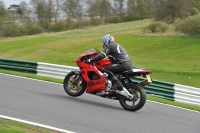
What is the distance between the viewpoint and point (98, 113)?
9.36 meters

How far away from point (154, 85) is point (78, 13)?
206ft

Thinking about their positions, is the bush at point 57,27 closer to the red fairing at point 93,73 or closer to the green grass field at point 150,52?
the green grass field at point 150,52

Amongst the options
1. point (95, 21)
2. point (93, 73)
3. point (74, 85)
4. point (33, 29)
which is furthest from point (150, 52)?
point (95, 21)

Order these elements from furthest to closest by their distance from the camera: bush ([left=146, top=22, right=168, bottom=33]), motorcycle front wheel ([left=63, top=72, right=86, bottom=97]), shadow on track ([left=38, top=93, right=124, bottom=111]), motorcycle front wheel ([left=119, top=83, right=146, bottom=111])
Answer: bush ([left=146, top=22, right=168, bottom=33]) → motorcycle front wheel ([left=63, top=72, right=86, bottom=97]) → shadow on track ([left=38, top=93, right=124, bottom=111]) → motorcycle front wheel ([left=119, top=83, right=146, bottom=111])

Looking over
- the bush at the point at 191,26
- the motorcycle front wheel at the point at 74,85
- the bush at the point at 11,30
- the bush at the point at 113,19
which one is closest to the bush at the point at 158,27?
the bush at the point at 191,26

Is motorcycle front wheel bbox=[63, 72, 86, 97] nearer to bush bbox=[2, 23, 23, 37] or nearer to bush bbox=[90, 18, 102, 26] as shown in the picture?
bush bbox=[2, 23, 23, 37]

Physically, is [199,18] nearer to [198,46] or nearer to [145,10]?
[198,46]

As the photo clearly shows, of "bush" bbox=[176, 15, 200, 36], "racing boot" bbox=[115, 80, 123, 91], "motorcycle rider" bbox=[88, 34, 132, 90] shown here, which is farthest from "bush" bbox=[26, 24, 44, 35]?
"racing boot" bbox=[115, 80, 123, 91]

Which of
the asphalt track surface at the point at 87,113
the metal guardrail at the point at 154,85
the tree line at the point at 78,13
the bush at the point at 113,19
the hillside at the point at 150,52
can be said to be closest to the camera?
the asphalt track surface at the point at 87,113

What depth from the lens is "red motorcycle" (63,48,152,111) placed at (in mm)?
10172

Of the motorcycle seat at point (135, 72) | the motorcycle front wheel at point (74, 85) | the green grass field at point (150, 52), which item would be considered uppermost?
the motorcycle seat at point (135, 72)

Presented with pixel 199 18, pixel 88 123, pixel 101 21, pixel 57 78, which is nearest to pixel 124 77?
pixel 88 123

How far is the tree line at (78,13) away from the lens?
181 feet

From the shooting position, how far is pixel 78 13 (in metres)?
76.9
